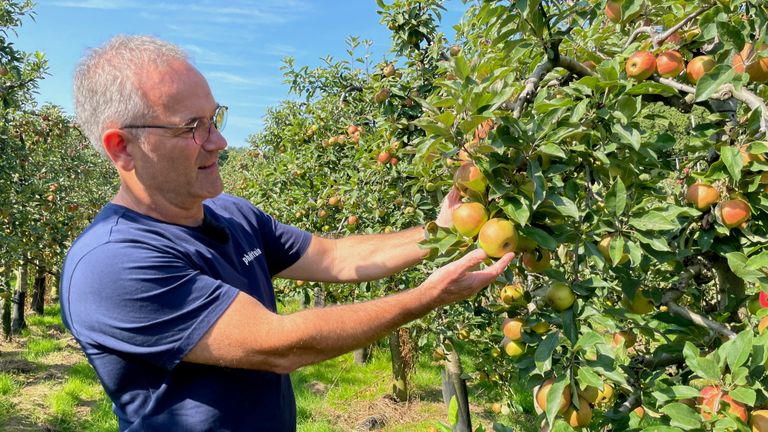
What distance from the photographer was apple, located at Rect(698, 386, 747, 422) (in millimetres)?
1279

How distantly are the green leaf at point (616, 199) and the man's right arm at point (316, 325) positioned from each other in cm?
29

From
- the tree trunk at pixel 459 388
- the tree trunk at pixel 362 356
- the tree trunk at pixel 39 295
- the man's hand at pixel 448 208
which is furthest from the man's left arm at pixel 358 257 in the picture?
the tree trunk at pixel 39 295

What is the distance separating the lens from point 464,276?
144cm

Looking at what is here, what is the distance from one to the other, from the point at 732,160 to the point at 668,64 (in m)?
0.35

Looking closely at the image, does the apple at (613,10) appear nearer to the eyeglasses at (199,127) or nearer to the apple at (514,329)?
the apple at (514,329)

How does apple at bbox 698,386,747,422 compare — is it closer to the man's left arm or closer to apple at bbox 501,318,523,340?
apple at bbox 501,318,523,340

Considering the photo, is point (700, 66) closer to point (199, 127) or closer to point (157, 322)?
point (199, 127)

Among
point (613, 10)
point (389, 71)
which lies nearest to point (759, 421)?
point (613, 10)

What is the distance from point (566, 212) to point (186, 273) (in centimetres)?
100

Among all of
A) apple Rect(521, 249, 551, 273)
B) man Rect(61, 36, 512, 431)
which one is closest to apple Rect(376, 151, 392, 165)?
man Rect(61, 36, 512, 431)

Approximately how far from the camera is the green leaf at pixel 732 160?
140 cm

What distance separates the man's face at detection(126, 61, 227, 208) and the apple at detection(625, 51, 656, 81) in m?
1.27

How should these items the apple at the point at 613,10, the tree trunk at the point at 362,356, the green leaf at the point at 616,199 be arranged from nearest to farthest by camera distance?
the green leaf at the point at 616,199 < the apple at the point at 613,10 < the tree trunk at the point at 362,356

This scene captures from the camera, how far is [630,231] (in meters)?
1.41
